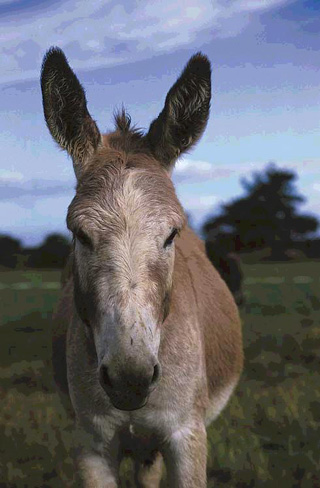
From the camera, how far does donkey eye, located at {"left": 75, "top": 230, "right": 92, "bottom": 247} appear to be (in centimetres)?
367

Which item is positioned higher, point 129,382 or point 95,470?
point 129,382

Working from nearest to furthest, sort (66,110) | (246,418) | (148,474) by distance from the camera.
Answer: (66,110), (148,474), (246,418)

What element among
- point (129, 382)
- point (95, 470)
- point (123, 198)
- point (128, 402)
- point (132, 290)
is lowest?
point (95, 470)

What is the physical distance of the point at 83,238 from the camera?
371cm

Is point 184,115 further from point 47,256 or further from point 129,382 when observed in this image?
point 47,256

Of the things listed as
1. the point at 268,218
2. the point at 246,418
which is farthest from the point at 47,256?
the point at 246,418

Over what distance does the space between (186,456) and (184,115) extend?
5.73ft

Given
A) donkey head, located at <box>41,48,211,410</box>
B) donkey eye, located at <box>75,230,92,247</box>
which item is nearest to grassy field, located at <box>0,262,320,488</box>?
donkey head, located at <box>41,48,211,410</box>

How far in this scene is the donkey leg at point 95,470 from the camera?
4281 millimetres

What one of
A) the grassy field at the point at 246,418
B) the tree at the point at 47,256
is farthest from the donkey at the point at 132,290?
the tree at the point at 47,256

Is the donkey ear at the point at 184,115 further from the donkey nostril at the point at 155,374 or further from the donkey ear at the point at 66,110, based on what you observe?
the donkey nostril at the point at 155,374

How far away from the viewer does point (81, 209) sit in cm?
372

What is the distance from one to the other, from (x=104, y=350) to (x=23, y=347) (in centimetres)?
1081

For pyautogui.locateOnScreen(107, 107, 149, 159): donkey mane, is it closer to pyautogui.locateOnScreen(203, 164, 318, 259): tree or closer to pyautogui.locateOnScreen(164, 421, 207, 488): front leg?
pyautogui.locateOnScreen(164, 421, 207, 488): front leg
